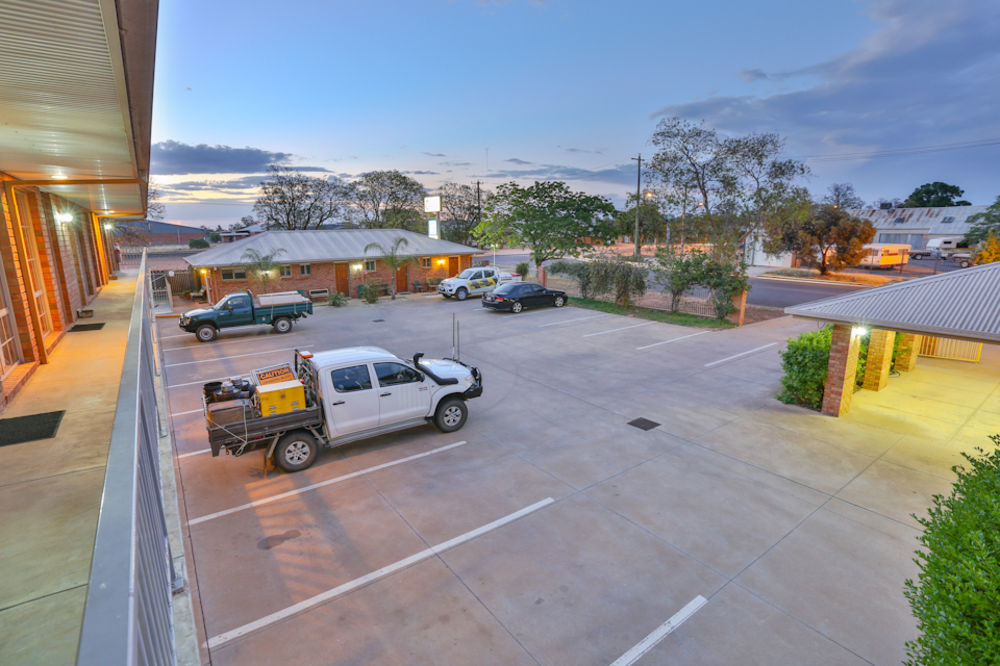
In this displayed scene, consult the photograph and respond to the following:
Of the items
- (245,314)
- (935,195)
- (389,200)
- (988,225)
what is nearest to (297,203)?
(389,200)

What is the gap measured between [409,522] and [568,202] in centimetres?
3321

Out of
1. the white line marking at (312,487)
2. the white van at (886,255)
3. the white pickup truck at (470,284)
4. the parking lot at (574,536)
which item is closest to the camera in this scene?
the parking lot at (574,536)

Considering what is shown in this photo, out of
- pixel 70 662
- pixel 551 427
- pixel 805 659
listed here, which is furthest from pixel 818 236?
pixel 70 662

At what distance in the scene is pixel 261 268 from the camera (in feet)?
86.4

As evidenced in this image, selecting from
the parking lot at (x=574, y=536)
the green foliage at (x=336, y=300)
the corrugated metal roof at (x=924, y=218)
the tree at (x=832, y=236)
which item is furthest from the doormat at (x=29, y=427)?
the corrugated metal roof at (x=924, y=218)

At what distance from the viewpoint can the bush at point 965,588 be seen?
3.23 metres

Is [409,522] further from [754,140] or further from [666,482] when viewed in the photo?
[754,140]

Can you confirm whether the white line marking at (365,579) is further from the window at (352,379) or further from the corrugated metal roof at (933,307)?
the corrugated metal roof at (933,307)

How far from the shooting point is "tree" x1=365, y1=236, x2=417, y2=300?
2938cm

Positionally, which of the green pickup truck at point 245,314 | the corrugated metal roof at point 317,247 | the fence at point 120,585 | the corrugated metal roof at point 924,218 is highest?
the corrugated metal roof at point 924,218

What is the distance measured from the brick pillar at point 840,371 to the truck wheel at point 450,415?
8.21 meters

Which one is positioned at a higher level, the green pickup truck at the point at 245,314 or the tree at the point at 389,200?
the tree at the point at 389,200

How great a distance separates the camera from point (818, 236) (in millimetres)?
41531

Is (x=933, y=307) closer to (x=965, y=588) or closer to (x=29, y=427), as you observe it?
(x=965, y=588)
